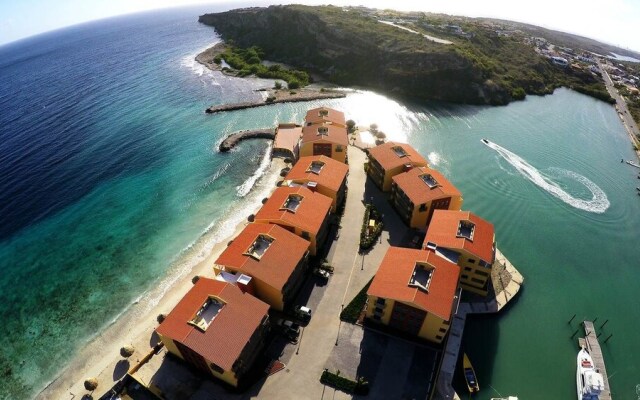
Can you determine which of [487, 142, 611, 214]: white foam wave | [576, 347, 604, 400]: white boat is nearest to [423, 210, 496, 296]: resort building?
[576, 347, 604, 400]: white boat

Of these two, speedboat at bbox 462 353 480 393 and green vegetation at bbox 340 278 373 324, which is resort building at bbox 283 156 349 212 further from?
speedboat at bbox 462 353 480 393

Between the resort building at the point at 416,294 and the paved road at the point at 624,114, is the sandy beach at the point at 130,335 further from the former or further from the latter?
the paved road at the point at 624,114

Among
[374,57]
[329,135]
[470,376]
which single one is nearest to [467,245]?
[470,376]

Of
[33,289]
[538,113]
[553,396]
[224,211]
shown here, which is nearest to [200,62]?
[224,211]

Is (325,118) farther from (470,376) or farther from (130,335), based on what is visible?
(470,376)

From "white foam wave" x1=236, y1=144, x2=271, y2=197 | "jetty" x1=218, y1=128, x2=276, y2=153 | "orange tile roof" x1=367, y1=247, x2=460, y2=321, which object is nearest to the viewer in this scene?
"orange tile roof" x1=367, y1=247, x2=460, y2=321

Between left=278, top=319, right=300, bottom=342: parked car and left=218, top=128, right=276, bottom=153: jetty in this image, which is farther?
left=218, top=128, right=276, bottom=153: jetty

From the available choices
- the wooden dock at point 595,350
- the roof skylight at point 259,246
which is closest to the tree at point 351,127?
the roof skylight at point 259,246
